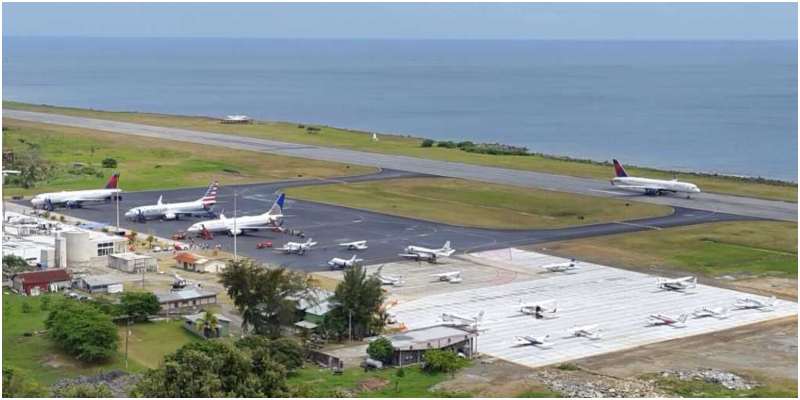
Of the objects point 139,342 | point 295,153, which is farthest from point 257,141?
point 139,342

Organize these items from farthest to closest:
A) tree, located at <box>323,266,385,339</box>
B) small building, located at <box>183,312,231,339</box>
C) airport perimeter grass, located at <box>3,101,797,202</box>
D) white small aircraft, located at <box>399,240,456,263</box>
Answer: airport perimeter grass, located at <box>3,101,797,202</box> → white small aircraft, located at <box>399,240,456,263</box> → tree, located at <box>323,266,385,339</box> → small building, located at <box>183,312,231,339</box>

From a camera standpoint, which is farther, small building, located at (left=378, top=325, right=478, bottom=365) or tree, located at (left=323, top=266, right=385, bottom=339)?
tree, located at (left=323, top=266, right=385, bottom=339)

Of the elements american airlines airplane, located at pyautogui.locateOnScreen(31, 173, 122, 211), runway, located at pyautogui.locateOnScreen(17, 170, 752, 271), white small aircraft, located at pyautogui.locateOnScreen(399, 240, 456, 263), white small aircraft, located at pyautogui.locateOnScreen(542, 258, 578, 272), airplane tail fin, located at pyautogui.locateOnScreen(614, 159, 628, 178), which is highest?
airplane tail fin, located at pyautogui.locateOnScreen(614, 159, 628, 178)

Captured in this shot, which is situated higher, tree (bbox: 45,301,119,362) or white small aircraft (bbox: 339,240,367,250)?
white small aircraft (bbox: 339,240,367,250)

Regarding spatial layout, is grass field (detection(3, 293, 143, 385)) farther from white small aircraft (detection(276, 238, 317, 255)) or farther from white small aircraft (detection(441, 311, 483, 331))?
white small aircraft (detection(276, 238, 317, 255))

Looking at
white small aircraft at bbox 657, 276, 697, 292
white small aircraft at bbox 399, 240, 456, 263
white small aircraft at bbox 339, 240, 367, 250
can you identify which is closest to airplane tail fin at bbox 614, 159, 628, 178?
white small aircraft at bbox 399, 240, 456, 263

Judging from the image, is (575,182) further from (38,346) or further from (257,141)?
(38,346)

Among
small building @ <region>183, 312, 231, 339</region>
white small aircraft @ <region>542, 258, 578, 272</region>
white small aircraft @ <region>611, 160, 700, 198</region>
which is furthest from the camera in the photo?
white small aircraft @ <region>611, 160, 700, 198</region>

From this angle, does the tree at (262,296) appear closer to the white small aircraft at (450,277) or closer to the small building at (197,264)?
the white small aircraft at (450,277)

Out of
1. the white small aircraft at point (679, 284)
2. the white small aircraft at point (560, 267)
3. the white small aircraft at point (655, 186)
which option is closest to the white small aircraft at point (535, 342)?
the white small aircraft at point (679, 284)
